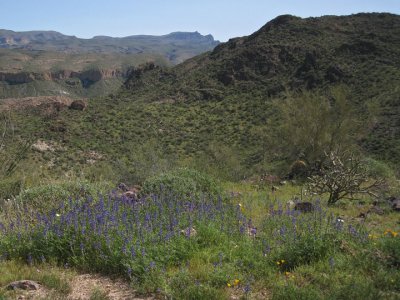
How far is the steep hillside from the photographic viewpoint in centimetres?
2805

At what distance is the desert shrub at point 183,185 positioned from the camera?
7.51 m

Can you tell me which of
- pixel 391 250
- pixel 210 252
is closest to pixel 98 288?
pixel 210 252

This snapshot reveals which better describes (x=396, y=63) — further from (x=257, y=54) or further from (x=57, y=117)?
(x=57, y=117)

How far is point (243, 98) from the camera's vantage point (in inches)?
1681

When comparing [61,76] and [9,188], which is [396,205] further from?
[61,76]

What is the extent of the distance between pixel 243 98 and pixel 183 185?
117 feet

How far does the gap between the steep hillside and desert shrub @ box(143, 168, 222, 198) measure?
11295mm

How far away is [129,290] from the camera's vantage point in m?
4.26

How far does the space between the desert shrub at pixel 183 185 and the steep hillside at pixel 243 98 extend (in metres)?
11.3

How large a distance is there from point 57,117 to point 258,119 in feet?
Answer: 63.5

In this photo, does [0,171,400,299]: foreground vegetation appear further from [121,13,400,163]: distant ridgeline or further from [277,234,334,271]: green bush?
[121,13,400,163]: distant ridgeline

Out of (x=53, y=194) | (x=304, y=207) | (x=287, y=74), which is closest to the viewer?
(x=53, y=194)

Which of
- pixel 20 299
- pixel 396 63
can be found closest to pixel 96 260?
pixel 20 299

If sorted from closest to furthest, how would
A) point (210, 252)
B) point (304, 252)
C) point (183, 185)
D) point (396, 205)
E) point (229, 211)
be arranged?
point (304, 252) < point (210, 252) < point (229, 211) < point (183, 185) < point (396, 205)
